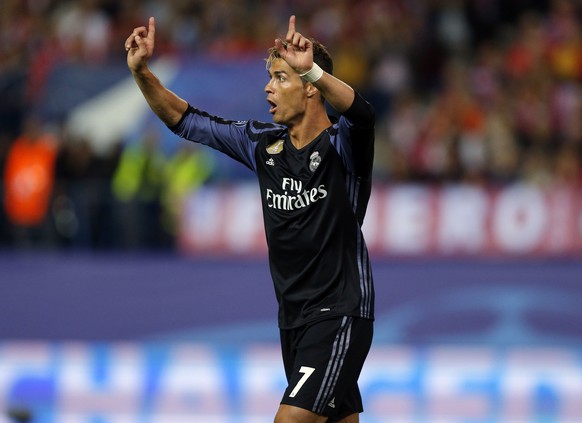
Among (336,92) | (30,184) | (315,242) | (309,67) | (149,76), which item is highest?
(30,184)

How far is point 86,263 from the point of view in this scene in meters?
11.4

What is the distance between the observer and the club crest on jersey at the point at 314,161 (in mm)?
6055

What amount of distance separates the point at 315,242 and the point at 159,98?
1.14 metres

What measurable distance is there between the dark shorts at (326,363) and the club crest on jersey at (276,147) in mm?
925

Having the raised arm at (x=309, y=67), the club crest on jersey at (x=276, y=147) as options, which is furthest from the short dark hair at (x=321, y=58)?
the club crest on jersey at (x=276, y=147)

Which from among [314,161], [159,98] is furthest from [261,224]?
[314,161]

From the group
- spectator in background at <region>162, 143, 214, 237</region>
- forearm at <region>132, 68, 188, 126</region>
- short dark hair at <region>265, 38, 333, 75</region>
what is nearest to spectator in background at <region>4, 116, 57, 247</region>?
spectator in background at <region>162, 143, 214, 237</region>

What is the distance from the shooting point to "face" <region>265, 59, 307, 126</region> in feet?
20.0

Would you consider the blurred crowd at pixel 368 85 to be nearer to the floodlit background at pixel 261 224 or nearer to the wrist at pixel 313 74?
the floodlit background at pixel 261 224

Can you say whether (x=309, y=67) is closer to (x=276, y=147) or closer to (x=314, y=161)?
(x=314, y=161)

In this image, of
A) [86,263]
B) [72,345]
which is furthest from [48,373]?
[86,263]

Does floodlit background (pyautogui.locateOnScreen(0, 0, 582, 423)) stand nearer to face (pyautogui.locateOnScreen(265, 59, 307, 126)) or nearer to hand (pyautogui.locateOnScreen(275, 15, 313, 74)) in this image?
face (pyautogui.locateOnScreen(265, 59, 307, 126))

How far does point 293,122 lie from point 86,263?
5.63 metres

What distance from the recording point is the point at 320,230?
239 inches
